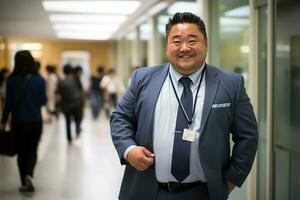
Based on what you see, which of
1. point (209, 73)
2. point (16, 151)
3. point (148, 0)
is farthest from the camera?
point (148, 0)

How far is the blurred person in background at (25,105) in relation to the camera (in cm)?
480

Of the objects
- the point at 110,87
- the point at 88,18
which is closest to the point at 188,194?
the point at 88,18

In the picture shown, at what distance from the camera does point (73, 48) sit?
1992cm

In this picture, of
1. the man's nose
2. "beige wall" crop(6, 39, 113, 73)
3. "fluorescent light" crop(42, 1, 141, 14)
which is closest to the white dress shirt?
the man's nose

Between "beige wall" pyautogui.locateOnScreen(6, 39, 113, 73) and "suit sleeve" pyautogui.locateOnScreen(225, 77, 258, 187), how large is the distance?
59.5 ft

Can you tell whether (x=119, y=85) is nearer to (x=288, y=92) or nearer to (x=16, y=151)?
(x=16, y=151)

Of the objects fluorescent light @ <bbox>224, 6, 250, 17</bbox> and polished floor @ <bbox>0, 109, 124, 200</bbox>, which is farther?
polished floor @ <bbox>0, 109, 124, 200</bbox>

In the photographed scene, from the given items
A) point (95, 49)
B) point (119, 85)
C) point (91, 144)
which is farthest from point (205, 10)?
point (95, 49)

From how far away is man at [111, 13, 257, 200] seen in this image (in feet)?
6.48

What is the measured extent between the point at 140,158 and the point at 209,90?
49cm

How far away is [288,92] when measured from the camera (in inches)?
136

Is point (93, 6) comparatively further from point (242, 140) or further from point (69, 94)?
point (242, 140)

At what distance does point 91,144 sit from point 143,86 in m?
6.55

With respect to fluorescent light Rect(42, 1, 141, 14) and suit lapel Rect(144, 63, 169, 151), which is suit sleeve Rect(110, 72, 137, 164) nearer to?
suit lapel Rect(144, 63, 169, 151)
